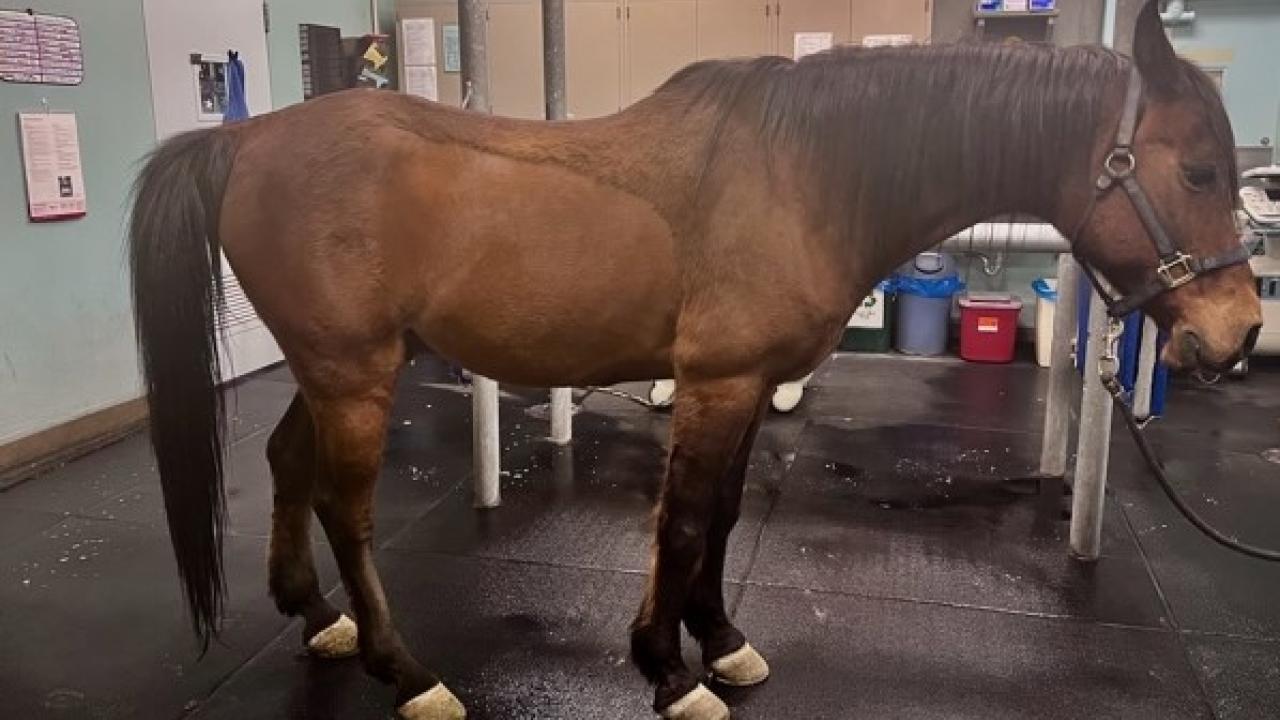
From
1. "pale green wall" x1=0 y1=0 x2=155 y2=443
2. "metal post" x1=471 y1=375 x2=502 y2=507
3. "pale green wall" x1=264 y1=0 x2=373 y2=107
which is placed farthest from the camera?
"pale green wall" x1=264 y1=0 x2=373 y2=107

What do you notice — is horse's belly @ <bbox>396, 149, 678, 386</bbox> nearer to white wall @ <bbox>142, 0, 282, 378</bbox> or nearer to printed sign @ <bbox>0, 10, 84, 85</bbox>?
white wall @ <bbox>142, 0, 282, 378</bbox>

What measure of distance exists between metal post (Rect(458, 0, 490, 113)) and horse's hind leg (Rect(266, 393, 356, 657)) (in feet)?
4.46

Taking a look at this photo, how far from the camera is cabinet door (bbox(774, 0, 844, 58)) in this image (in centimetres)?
595

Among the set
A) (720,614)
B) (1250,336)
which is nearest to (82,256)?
(720,614)

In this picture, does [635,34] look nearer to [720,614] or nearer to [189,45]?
[189,45]

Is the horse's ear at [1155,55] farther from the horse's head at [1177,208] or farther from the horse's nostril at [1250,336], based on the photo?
the horse's nostril at [1250,336]

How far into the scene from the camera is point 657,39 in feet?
20.5

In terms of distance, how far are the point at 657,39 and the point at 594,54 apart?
42cm

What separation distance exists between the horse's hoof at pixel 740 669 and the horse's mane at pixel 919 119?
105 cm

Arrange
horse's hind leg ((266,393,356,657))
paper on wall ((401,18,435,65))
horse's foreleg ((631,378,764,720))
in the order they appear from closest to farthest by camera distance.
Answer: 1. horse's foreleg ((631,378,764,720))
2. horse's hind leg ((266,393,356,657))
3. paper on wall ((401,18,435,65))

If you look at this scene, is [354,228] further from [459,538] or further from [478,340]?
[459,538]

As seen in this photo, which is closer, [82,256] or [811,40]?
[82,256]

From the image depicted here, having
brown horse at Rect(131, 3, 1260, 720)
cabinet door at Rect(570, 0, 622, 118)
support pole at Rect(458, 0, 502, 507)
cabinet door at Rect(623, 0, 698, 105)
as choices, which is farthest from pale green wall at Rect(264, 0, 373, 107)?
brown horse at Rect(131, 3, 1260, 720)

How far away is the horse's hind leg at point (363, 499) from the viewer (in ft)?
6.98
